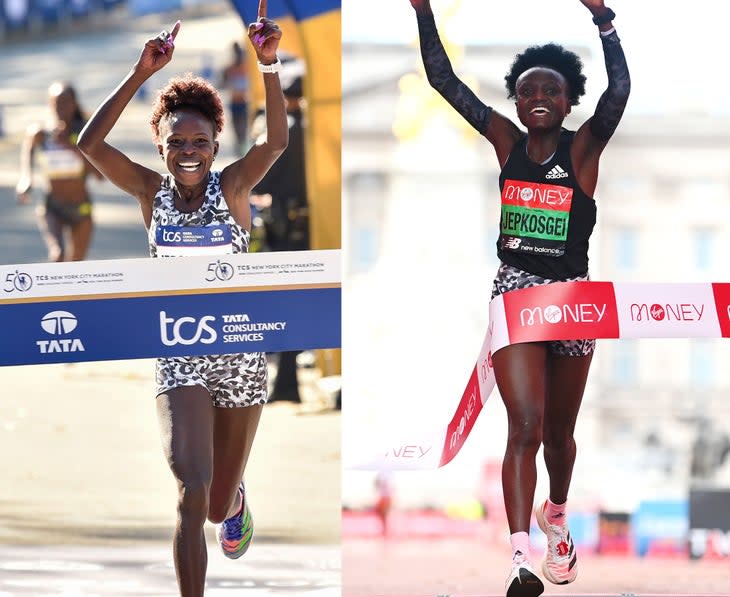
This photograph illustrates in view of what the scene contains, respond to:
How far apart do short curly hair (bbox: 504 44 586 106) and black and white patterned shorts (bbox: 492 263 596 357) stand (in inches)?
25.5

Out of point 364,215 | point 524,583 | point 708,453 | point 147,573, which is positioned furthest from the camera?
point 364,215

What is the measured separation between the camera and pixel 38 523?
924 centimetres

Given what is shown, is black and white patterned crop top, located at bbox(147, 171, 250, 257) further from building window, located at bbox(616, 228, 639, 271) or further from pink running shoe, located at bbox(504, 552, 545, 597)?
building window, located at bbox(616, 228, 639, 271)

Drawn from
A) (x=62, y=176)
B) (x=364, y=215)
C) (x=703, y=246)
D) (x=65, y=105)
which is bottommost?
(x=62, y=176)

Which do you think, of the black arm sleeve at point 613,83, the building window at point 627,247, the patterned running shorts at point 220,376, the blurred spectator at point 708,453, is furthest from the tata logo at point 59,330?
the building window at point 627,247

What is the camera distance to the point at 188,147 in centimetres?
568

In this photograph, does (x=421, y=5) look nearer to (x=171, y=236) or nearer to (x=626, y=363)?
(x=171, y=236)

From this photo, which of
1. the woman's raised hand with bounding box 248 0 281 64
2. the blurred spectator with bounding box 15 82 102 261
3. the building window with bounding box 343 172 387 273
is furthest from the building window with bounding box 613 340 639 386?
the woman's raised hand with bounding box 248 0 281 64

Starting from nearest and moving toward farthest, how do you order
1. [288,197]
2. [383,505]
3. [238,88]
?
[288,197] → [383,505] → [238,88]

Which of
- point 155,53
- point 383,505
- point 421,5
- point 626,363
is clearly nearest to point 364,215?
point 626,363

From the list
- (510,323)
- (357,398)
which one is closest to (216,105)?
(510,323)

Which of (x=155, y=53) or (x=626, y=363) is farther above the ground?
(x=626, y=363)

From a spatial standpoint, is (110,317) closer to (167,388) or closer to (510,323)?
(167,388)

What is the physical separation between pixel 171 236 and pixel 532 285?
1.31m
